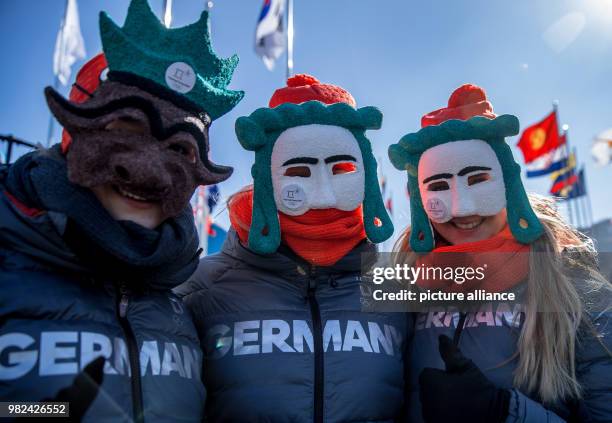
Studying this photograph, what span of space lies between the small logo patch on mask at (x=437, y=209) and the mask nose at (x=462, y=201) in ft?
0.15

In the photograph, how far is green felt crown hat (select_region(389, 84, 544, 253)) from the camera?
253cm

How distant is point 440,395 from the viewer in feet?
6.68

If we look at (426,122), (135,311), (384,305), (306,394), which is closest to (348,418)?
(306,394)

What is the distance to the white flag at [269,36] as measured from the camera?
404 inches

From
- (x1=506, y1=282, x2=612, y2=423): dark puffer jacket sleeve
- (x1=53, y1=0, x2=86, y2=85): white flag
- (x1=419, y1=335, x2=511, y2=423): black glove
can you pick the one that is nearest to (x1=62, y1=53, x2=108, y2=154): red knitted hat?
(x1=419, y1=335, x2=511, y2=423): black glove

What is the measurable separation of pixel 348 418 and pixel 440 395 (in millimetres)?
395

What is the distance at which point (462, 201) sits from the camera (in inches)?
99.2

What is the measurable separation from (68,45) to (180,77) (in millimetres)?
13083

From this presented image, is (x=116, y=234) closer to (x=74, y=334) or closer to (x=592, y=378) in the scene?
(x=74, y=334)

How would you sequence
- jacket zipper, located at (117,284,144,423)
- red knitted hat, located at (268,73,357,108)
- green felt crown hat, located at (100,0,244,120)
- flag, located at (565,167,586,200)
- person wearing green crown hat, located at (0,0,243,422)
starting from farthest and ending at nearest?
flag, located at (565,167,586,200) < red knitted hat, located at (268,73,357,108) < green felt crown hat, located at (100,0,244,120) < jacket zipper, located at (117,284,144,423) < person wearing green crown hat, located at (0,0,243,422)

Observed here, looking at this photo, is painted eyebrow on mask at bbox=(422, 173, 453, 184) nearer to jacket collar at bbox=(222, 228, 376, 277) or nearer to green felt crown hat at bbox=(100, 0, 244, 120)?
jacket collar at bbox=(222, 228, 376, 277)

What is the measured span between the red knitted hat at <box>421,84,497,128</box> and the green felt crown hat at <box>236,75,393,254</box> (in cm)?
37

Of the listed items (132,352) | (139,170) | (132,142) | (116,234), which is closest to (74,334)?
Answer: (132,352)

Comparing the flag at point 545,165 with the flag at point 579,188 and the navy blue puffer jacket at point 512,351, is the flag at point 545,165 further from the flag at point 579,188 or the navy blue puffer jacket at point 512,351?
the navy blue puffer jacket at point 512,351
